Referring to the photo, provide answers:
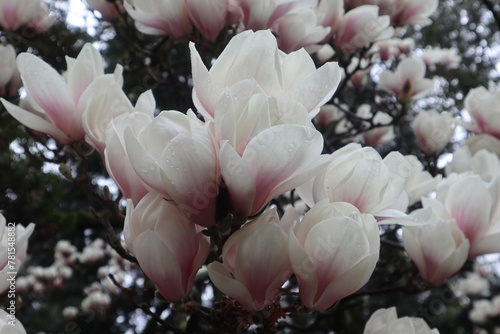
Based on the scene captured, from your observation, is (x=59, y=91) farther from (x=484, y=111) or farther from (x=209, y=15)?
(x=484, y=111)

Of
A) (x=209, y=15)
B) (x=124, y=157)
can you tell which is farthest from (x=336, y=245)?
(x=209, y=15)

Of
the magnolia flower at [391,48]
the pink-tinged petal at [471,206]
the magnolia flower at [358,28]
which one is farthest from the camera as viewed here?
the magnolia flower at [391,48]

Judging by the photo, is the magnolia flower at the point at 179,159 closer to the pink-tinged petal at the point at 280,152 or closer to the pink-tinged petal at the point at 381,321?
the pink-tinged petal at the point at 280,152

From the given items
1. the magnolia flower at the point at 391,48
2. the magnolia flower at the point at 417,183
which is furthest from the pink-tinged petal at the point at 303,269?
the magnolia flower at the point at 391,48

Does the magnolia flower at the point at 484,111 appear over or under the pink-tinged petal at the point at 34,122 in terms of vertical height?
under

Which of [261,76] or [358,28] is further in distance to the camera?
[358,28]

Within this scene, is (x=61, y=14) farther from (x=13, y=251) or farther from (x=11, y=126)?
(x=13, y=251)
